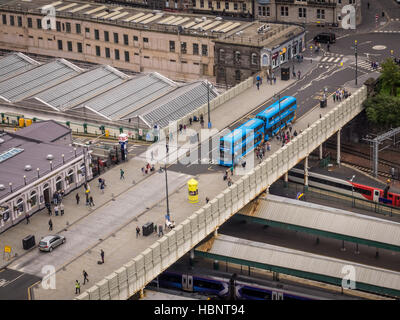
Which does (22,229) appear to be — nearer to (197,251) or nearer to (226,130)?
(197,251)

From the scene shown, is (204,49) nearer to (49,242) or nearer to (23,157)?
(23,157)

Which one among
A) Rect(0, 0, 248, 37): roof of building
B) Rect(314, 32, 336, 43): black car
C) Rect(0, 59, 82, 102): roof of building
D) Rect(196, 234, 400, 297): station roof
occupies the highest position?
Rect(0, 0, 248, 37): roof of building

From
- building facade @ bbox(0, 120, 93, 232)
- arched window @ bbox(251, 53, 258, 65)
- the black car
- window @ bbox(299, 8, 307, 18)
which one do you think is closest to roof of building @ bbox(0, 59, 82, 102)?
arched window @ bbox(251, 53, 258, 65)

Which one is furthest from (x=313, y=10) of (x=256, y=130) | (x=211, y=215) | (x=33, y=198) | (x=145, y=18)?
(x=33, y=198)

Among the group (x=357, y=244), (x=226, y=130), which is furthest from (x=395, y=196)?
(x=226, y=130)

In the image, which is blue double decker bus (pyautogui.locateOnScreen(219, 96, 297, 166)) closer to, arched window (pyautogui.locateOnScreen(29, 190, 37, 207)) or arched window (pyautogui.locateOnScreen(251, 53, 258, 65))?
arched window (pyautogui.locateOnScreen(251, 53, 258, 65))
